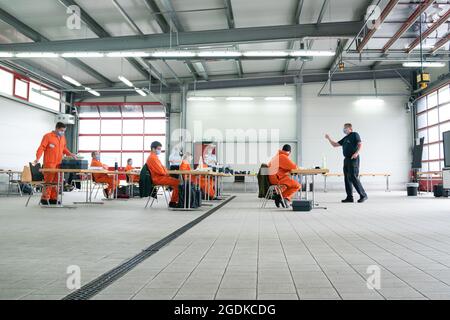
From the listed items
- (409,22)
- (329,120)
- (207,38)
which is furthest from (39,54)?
(329,120)

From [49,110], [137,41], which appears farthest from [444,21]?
[49,110]

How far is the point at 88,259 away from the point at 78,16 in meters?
9.35

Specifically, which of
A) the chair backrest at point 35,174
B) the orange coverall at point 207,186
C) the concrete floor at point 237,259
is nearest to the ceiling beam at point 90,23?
the chair backrest at point 35,174

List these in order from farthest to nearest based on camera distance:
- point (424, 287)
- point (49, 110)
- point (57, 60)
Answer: point (49, 110)
point (57, 60)
point (424, 287)

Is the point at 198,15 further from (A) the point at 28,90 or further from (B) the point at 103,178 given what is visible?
(A) the point at 28,90

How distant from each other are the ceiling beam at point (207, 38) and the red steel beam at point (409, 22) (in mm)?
1200

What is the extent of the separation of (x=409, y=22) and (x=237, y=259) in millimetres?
9686

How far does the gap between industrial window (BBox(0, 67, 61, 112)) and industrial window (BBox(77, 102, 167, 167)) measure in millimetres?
1709

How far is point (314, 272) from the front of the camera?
2.34 m

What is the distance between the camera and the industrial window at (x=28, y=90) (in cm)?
1393

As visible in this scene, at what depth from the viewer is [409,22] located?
10.2 metres

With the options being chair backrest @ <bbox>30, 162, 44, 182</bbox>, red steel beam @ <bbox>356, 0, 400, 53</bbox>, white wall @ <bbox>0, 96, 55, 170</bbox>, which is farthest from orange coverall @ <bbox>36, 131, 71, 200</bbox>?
white wall @ <bbox>0, 96, 55, 170</bbox>

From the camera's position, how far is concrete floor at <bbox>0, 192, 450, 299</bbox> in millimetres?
1939
